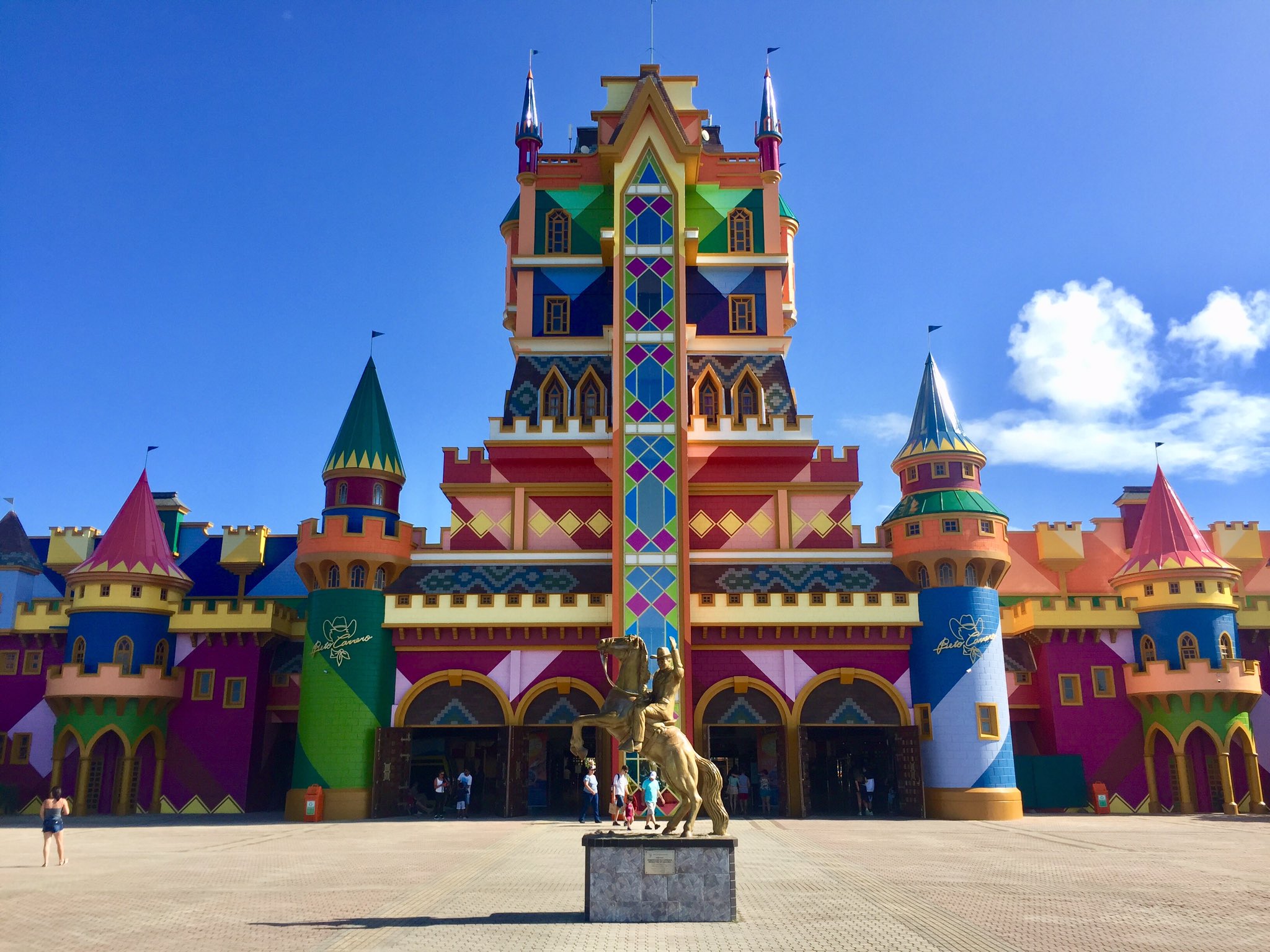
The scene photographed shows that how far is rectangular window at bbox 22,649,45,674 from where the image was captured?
141 ft

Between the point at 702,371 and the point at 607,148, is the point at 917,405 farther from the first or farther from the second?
the point at 607,148

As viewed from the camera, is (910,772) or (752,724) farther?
(752,724)

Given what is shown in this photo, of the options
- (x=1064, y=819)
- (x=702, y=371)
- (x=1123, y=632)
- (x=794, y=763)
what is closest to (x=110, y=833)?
(x=794, y=763)

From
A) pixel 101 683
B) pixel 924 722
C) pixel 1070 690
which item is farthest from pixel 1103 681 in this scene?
pixel 101 683

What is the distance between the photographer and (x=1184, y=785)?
39094mm

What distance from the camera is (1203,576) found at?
133ft

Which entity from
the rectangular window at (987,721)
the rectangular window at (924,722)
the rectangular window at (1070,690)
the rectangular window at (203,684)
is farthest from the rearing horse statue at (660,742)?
the rectangular window at (203,684)

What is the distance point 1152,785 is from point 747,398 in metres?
21.4

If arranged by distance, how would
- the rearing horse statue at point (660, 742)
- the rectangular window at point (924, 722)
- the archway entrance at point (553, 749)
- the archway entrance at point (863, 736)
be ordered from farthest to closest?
the archway entrance at point (553, 749) < the archway entrance at point (863, 736) < the rectangular window at point (924, 722) < the rearing horse statue at point (660, 742)

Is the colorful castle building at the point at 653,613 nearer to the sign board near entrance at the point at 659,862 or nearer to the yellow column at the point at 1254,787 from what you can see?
the yellow column at the point at 1254,787

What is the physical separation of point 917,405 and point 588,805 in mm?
20527

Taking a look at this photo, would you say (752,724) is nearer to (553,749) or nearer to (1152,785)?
(553,749)

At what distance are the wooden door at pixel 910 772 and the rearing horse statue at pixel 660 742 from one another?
2150 cm

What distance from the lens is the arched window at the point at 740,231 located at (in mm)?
46562
